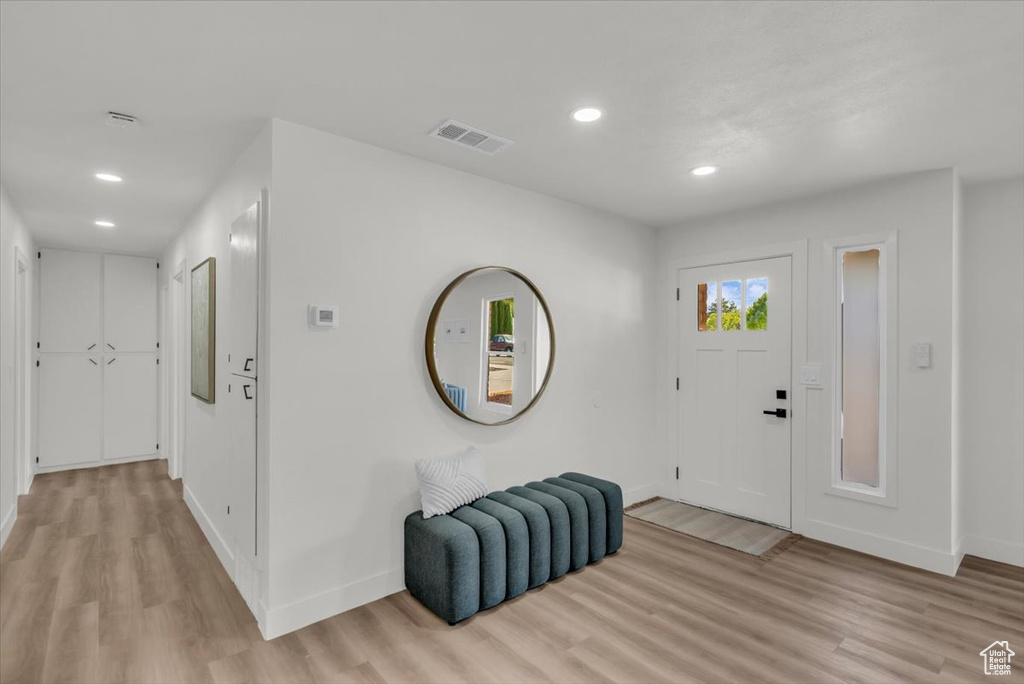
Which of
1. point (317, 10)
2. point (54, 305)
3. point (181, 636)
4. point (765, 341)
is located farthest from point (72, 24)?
point (54, 305)

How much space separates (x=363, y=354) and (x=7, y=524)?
3102 millimetres

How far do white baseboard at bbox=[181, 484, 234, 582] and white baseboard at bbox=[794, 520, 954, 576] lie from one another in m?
3.80

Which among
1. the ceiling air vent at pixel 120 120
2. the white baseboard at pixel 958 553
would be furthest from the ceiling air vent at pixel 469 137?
the white baseboard at pixel 958 553

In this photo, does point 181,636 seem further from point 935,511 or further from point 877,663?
point 935,511

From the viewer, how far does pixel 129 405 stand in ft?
19.6

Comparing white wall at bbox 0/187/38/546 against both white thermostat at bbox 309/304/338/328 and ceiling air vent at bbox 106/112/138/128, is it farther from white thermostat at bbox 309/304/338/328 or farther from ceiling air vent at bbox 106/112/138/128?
white thermostat at bbox 309/304/338/328

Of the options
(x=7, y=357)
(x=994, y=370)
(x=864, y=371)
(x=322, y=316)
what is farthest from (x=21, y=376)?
(x=994, y=370)

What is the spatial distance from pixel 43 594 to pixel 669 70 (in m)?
4.08

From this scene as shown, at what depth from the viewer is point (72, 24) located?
1717mm

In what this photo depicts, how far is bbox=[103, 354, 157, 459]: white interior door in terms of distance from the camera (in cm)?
584

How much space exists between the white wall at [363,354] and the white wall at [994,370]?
9.03 feet

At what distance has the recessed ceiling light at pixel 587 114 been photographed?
2338 millimetres

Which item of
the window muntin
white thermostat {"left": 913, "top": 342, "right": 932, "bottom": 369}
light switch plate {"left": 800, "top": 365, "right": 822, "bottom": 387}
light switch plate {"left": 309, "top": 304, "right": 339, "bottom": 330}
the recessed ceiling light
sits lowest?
light switch plate {"left": 800, "top": 365, "right": 822, "bottom": 387}

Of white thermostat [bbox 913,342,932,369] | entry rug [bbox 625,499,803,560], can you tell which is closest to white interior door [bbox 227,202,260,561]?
entry rug [bbox 625,499,803,560]
